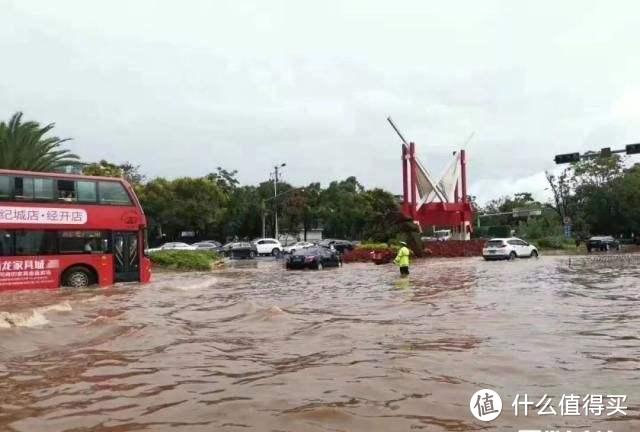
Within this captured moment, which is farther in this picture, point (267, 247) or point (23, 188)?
point (267, 247)

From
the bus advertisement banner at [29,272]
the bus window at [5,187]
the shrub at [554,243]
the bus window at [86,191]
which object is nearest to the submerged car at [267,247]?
the shrub at [554,243]

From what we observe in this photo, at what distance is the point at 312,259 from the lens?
3147 centimetres

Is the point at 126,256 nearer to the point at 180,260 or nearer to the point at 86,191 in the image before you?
the point at 86,191

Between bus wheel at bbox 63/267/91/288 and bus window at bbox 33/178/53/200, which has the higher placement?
bus window at bbox 33/178/53/200

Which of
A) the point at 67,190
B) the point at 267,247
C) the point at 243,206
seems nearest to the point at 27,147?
the point at 67,190

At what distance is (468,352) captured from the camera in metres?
8.59

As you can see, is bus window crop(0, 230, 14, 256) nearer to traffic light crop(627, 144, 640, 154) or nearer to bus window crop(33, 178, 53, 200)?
bus window crop(33, 178, 53, 200)

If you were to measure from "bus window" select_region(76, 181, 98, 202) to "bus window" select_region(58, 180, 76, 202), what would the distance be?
0.16 meters

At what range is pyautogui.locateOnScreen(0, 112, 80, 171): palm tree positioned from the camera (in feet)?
101

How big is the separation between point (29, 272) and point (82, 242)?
1.76 metres

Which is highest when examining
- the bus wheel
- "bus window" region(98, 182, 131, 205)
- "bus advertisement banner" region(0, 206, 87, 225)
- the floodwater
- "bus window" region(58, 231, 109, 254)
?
"bus window" region(98, 182, 131, 205)

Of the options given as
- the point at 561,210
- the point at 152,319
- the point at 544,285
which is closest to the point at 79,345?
the point at 152,319

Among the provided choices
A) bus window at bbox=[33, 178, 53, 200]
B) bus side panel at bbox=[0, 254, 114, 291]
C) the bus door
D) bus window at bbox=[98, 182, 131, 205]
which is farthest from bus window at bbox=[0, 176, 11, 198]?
the bus door

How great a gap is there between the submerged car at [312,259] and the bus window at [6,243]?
603 inches
